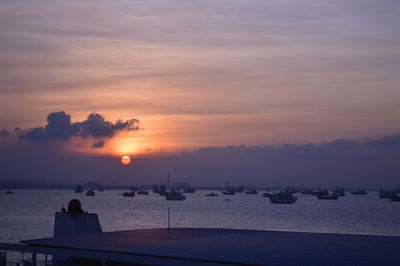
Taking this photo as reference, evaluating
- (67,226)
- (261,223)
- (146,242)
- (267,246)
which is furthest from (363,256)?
(261,223)

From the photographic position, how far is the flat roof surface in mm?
21344

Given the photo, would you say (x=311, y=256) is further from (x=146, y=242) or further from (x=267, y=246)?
(x=146, y=242)

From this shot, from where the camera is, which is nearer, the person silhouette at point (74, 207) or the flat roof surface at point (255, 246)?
the flat roof surface at point (255, 246)

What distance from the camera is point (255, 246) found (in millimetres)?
24375

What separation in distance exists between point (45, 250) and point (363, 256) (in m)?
12.6

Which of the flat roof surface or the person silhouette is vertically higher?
the person silhouette

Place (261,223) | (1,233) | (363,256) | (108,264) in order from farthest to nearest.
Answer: (261,223) < (1,233) < (108,264) < (363,256)

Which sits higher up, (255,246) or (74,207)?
(74,207)

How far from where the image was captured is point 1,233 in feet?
327

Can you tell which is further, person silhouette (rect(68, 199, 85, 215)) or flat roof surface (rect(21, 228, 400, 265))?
person silhouette (rect(68, 199, 85, 215))

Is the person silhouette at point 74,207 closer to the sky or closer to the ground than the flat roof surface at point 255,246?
closer to the sky

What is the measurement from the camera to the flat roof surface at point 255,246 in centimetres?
2134

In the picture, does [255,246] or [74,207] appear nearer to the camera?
[255,246]

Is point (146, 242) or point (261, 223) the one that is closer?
point (146, 242)
